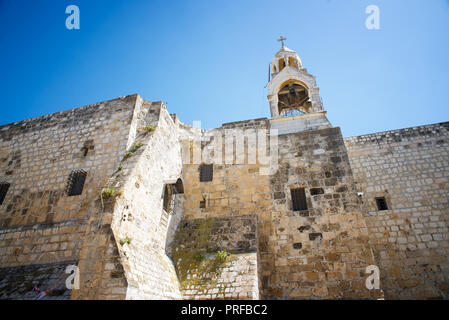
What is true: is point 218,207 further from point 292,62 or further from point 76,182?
point 292,62

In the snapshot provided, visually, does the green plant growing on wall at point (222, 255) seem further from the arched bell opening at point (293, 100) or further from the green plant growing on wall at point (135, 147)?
the arched bell opening at point (293, 100)

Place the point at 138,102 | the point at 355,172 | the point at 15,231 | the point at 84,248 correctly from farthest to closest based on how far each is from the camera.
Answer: the point at 355,172 < the point at 138,102 < the point at 15,231 < the point at 84,248

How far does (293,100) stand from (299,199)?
6.09 m

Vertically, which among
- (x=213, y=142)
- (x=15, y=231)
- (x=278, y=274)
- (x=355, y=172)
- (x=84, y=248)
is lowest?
(x=278, y=274)

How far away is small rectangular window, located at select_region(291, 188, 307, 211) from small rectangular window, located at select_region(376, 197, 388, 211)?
413 centimetres

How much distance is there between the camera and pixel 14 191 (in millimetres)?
8867

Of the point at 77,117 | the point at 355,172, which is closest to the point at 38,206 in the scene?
the point at 77,117

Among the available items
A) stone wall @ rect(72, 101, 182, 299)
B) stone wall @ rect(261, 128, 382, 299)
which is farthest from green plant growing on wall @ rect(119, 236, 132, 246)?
stone wall @ rect(261, 128, 382, 299)

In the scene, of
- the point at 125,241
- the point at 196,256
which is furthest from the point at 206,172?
the point at 125,241

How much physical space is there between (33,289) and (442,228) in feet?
42.9

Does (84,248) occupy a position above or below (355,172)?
below

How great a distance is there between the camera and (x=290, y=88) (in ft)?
41.5
